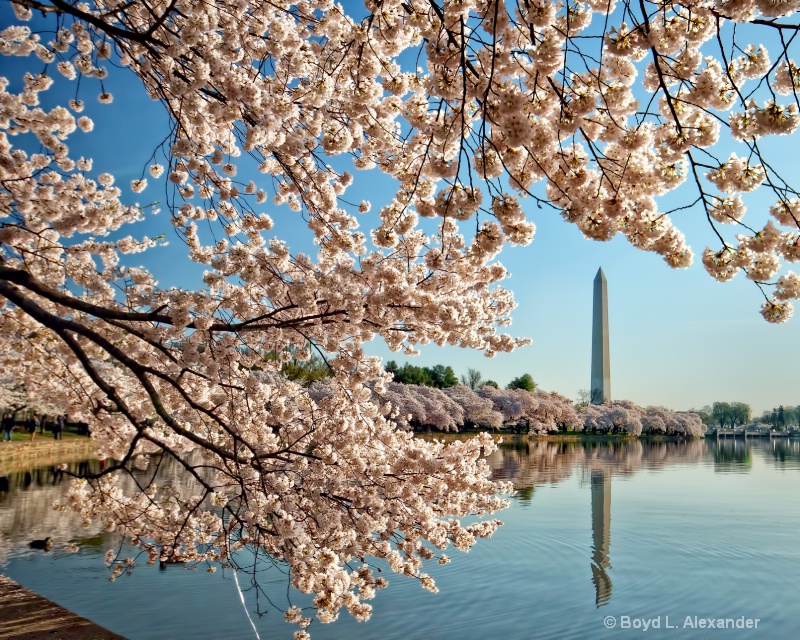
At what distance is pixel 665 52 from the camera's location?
8.85 feet

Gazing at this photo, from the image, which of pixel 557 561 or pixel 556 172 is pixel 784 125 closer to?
pixel 556 172

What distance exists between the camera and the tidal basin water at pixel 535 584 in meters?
7.15

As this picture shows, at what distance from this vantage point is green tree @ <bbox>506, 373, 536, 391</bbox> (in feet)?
223

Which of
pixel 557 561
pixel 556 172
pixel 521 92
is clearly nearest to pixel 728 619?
pixel 557 561

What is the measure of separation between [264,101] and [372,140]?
38.7 inches

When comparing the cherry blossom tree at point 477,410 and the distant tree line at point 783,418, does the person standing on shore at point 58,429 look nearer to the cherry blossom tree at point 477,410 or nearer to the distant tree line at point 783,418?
the cherry blossom tree at point 477,410

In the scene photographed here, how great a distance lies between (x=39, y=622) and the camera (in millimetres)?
5496

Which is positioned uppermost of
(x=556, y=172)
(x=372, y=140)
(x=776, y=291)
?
(x=372, y=140)

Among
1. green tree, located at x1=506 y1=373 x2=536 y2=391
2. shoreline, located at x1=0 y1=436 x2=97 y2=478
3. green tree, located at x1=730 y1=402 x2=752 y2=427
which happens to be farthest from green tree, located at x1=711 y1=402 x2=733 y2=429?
shoreline, located at x1=0 y1=436 x2=97 y2=478

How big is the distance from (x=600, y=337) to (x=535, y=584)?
115ft

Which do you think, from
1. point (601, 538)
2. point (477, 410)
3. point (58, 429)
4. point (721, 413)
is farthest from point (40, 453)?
point (721, 413)

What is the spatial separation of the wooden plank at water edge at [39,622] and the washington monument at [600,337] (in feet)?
129

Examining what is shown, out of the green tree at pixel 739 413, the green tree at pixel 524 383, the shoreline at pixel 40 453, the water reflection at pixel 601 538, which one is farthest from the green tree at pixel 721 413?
the shoreline at pixel 40 453

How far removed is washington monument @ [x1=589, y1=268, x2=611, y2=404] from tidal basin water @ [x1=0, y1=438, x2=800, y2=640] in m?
27.5
